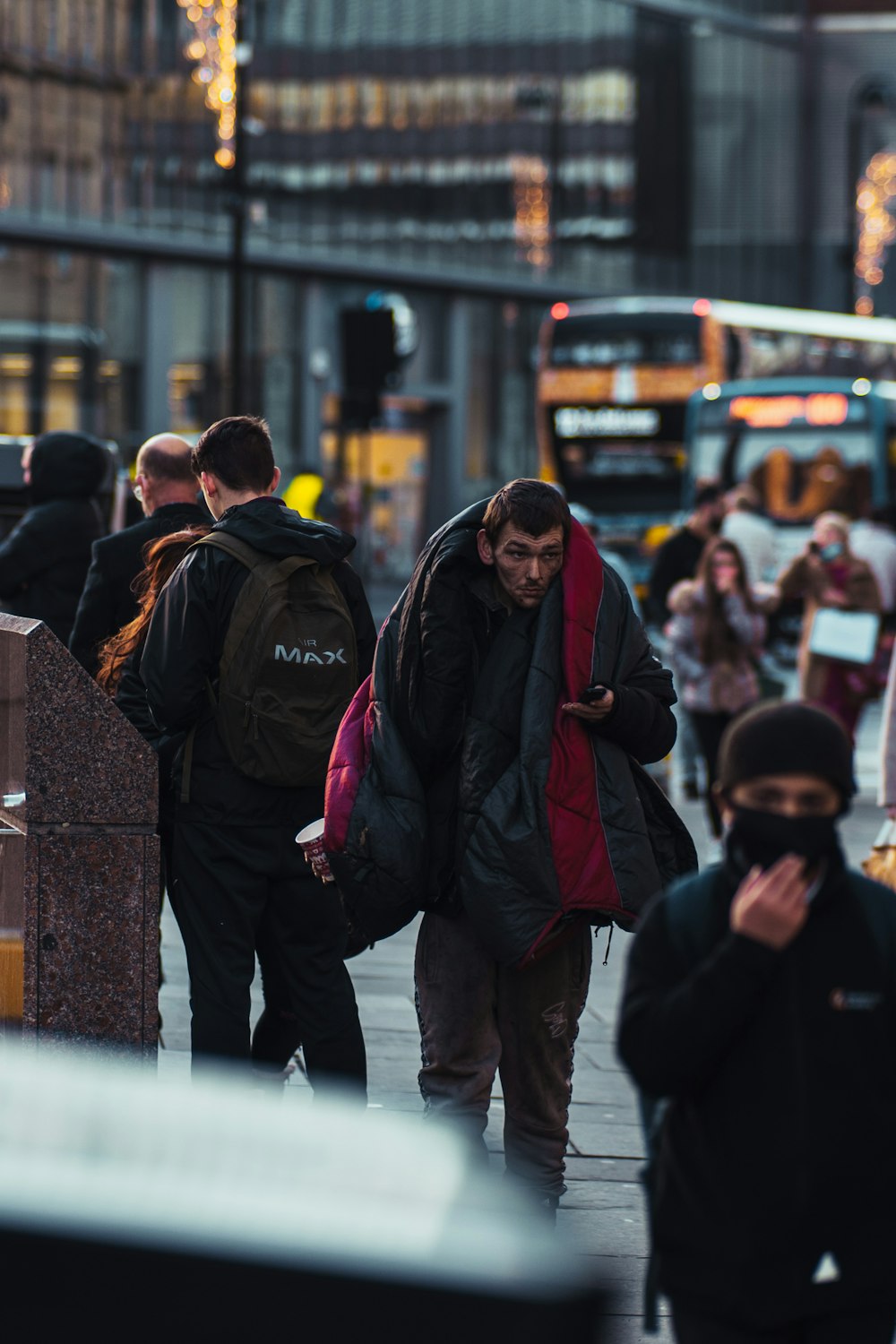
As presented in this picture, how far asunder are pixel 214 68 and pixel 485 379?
2362 cm

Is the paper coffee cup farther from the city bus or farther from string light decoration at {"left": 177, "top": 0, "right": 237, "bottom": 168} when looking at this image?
the city bus

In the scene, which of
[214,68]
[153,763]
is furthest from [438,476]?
[153,763]

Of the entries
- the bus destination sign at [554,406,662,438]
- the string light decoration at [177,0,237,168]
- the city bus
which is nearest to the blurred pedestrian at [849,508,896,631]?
the string light decoration at [177,0,237,168]

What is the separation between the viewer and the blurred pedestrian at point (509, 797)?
434cm

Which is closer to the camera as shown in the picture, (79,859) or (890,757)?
(79,859)

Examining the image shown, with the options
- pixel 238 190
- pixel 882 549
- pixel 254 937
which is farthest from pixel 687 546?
pixel 254 937

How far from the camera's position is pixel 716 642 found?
11344 millimetres

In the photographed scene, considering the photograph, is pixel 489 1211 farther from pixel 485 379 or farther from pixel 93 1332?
pixel 485 379

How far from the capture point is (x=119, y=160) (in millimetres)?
34500

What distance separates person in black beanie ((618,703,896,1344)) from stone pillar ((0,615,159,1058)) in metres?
2.59

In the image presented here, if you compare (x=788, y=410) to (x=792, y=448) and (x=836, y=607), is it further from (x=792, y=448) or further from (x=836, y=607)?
(x=836, y=607)

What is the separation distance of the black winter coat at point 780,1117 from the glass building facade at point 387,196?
25601mm

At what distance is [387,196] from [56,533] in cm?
3369

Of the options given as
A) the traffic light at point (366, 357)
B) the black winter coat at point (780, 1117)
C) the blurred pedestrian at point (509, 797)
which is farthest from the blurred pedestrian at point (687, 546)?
the black winter coat at point (780, 1117)
